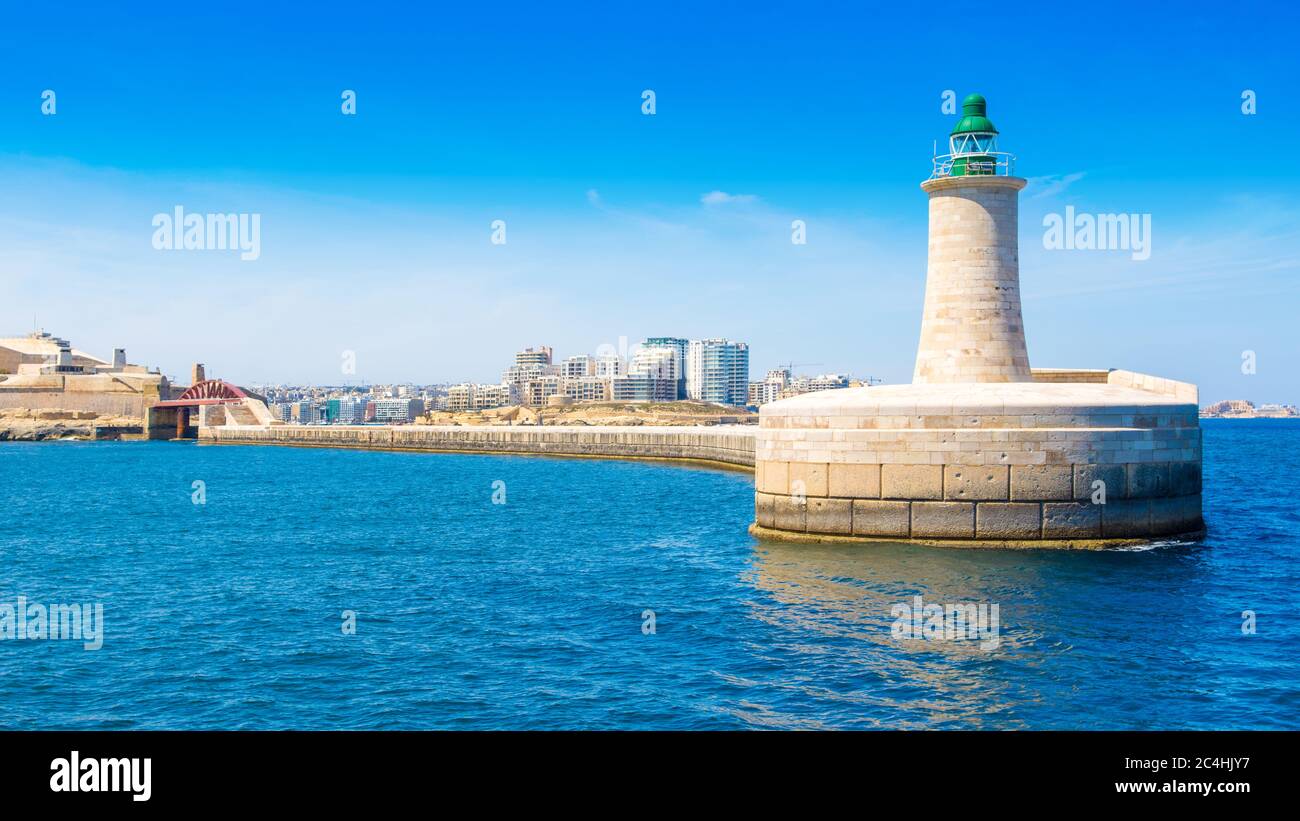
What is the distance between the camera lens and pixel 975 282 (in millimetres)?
33562

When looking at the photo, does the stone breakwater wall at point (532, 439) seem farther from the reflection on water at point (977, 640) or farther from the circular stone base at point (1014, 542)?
the reflection on water at point (977, 640)

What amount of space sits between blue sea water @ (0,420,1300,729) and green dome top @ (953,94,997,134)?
48.7ft

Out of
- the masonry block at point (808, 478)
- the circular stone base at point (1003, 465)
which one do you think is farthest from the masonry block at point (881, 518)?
the masonry block at point (808, 478)

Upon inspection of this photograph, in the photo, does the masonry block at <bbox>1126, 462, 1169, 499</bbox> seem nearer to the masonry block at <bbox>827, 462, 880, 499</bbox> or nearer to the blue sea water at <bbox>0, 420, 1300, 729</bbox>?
the blue sea water at <bbox>0, 420, 1300, 729</bbox>

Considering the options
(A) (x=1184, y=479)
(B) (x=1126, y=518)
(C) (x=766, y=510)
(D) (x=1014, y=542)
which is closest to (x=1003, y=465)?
(D) (x=1014, y=542)

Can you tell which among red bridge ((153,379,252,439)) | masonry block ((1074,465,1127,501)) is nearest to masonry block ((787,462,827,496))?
masonry block ((1074,465,1127,501))

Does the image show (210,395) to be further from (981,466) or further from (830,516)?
(981,466)

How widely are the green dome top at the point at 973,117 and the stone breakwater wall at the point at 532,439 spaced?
1251 inches

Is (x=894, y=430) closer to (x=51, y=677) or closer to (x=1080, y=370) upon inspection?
(x=1080, y=370)

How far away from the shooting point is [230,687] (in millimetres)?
17219

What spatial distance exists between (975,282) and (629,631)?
19.0 meters
